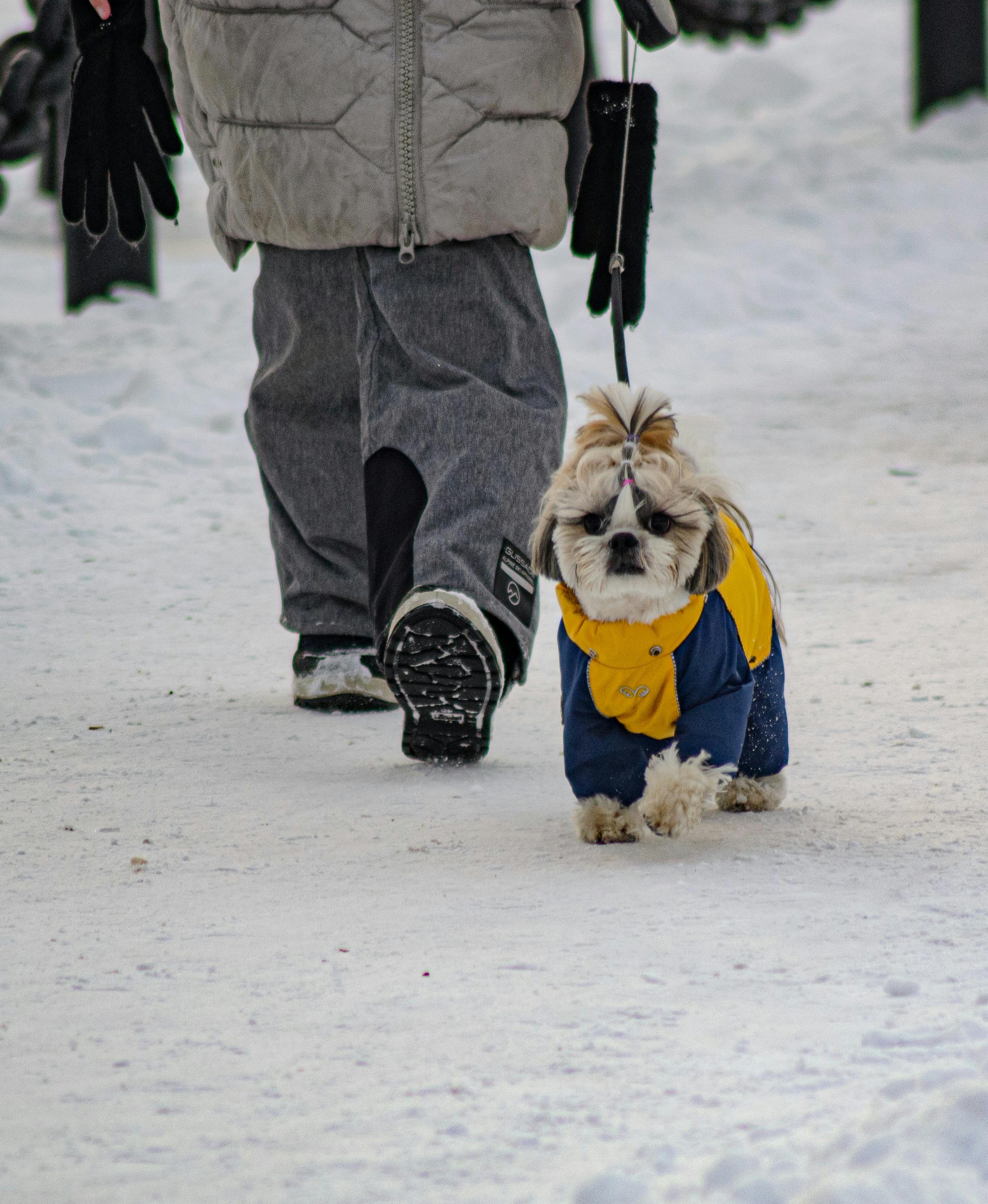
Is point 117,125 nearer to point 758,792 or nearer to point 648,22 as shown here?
point 648,22

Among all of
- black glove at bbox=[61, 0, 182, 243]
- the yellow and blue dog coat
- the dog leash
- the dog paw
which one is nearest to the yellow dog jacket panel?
the yellow and blue dog coat

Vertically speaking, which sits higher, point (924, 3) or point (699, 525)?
point (924, 3)

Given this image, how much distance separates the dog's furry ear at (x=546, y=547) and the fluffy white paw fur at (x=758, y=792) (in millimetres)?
469

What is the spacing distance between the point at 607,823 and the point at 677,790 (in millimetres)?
141

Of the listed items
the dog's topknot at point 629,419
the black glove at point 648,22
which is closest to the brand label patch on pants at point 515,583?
the dog's topknot at point 629,419

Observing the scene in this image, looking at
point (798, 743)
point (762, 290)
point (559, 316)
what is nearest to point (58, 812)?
point (798, 743)

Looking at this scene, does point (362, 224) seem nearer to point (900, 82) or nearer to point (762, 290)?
point (762, 290)

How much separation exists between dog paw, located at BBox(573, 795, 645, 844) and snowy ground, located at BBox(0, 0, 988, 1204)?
0.05 meters

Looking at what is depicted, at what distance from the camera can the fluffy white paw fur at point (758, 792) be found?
2.63 m

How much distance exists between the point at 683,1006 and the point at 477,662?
3.30ft

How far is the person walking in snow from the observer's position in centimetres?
281

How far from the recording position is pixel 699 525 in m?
2.36

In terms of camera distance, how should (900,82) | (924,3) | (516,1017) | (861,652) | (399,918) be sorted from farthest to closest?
(900,82) → (924,3) → (861,652) → (399,918) → (516,1017)

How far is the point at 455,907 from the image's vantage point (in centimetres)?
214
